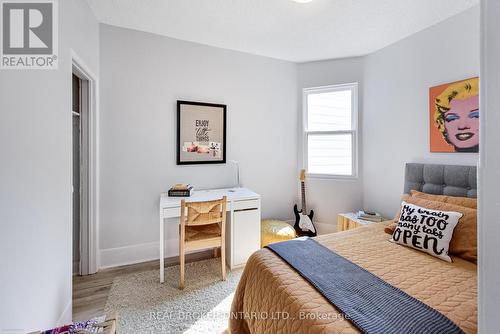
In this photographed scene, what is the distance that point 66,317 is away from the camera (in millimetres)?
1668

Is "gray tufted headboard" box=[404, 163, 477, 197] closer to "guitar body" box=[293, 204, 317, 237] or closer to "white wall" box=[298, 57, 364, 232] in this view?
"white wall" box=[298, 57, 364, 232]

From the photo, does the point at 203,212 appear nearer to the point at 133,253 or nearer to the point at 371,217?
the point at 133,253

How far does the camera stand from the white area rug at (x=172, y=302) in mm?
1704

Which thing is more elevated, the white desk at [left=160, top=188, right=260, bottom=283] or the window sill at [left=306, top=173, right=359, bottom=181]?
the window sill at [left=306, top=173, right=359, bottom=181]

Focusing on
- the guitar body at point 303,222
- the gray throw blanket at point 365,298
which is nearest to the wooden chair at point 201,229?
the gray throw blanket at point 365,298

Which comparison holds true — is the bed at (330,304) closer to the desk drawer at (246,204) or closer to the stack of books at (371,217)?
the stack of books at (371,217)

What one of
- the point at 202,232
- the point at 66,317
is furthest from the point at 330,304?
the point at 66,317

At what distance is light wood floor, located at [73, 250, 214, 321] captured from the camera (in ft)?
6.07

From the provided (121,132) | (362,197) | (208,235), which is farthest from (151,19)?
(362,197)

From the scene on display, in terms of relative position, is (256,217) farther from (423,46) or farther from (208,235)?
(423,46)

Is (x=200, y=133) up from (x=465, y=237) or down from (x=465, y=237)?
up

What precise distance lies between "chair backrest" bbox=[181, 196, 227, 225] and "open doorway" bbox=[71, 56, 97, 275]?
3.27ft

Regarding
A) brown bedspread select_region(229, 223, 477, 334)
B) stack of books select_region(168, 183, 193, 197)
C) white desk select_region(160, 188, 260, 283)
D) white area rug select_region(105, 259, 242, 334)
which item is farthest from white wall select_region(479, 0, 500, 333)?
stack of books select_region(168, 183, 193, 197)

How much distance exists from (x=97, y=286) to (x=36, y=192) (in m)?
1.31
